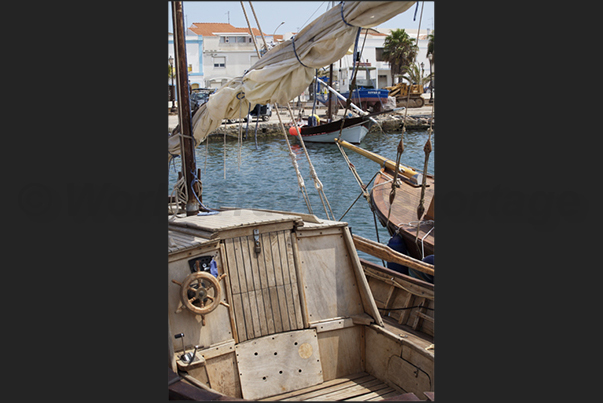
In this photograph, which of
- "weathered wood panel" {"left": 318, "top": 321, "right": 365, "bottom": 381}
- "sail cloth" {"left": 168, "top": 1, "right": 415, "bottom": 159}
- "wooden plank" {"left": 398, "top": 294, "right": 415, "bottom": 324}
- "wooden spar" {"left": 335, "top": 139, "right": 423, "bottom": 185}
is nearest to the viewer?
"sail cloth" {"left": 168, "top": 1, "right": 415, "bottom": 159}

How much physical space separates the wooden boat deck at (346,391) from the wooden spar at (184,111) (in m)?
2.71

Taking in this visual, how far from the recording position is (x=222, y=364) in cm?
552

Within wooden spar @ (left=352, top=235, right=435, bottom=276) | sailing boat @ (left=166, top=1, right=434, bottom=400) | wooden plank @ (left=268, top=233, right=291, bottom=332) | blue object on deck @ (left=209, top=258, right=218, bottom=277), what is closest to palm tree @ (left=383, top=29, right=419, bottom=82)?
wooden spar @ (left=352, top=235, right=435, bottom=276)

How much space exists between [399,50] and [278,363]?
5041cm

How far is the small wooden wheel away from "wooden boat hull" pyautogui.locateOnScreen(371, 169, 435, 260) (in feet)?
14.4

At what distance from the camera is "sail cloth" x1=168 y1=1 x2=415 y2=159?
4.48 metres

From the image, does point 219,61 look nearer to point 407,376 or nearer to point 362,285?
point 362,285

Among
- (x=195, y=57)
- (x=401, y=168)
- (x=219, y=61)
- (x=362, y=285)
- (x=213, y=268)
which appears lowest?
(x=362, y=285)

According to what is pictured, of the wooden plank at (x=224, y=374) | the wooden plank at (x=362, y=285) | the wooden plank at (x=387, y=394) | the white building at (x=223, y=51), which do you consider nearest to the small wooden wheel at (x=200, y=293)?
the wooden plank at (x=224, y=374)

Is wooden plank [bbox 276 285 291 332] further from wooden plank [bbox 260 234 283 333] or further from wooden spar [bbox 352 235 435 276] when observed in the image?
wooden spar [bbox 352 235 435 276]

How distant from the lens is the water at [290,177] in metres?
19.1

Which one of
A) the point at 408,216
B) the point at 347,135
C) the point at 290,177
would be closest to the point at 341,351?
the point at 408,216

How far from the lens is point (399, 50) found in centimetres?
5234

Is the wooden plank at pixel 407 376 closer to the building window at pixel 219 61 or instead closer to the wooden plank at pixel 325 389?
the wooden plank at pixel 325 389
